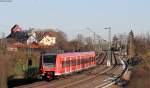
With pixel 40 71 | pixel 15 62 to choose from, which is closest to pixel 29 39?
pixel 15 62

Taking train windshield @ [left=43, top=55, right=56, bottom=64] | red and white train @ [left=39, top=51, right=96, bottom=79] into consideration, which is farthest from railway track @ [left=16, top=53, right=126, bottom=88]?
train windshield @ [left=43, top=55, right=56, bottom=64]

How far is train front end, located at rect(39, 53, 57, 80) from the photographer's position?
137 feet

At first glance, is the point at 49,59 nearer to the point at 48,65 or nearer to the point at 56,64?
the point at 48,65

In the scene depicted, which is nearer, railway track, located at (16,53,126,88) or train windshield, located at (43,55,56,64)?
railway track, located at (16,53,126,88)

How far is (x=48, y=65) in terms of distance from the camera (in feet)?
138

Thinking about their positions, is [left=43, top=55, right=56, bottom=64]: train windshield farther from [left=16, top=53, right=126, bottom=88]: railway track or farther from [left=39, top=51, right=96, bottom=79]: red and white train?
[left=16, top=53, right=126, bottom=88]: railway track

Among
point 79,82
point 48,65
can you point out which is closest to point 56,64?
point 48,65

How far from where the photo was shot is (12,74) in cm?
4641

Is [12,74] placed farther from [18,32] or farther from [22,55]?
[18,32]

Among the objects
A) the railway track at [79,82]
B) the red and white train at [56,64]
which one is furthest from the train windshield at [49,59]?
the railway track at [79,82]

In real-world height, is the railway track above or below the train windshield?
below

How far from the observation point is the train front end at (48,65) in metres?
41.8

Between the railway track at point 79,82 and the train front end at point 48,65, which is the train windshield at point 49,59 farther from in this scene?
the railway track at point 79,82

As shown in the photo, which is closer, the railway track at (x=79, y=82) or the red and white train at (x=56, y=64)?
the railway track at (x=79, y=82)
